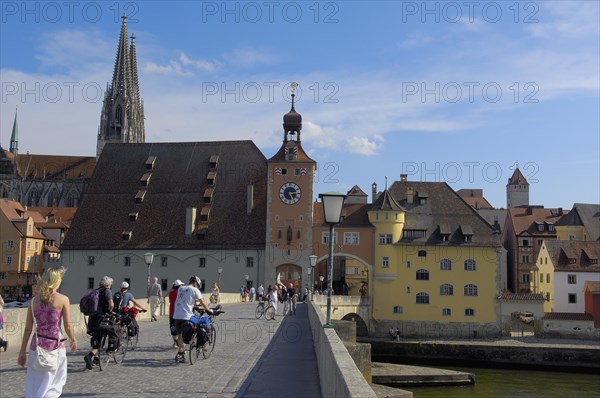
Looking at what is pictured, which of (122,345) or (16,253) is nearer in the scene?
(122,345)

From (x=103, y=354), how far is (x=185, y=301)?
185 centimetres

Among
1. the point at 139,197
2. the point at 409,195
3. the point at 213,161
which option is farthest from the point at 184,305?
the point at 409,195

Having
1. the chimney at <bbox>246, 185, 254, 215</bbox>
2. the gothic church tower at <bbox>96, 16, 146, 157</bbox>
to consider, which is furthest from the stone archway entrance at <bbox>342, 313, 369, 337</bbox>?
the gothic church tower at <bbox>96, 16, 146, 157</bbox>

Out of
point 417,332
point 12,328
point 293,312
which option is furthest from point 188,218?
point 12,328

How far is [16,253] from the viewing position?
85938mm

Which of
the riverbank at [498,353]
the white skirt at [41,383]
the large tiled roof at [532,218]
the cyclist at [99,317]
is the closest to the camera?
the white skirt at [41,383]

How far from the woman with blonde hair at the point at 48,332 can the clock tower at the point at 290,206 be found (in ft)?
192

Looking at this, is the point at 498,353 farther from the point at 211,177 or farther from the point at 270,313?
the point at 270,313

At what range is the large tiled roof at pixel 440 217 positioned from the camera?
232 ft

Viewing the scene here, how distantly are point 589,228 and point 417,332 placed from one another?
97.1 feet

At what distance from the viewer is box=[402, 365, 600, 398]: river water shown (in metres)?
43.9

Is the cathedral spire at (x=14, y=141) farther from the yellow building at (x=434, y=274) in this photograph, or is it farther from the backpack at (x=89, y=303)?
the backpack at (x=89, y=303)

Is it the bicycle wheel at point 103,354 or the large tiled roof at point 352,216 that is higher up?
the large tiled roof at point 352,216

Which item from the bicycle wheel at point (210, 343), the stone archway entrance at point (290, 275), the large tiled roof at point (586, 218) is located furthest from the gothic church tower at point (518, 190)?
the bicycle wheel at point (210, 343)
